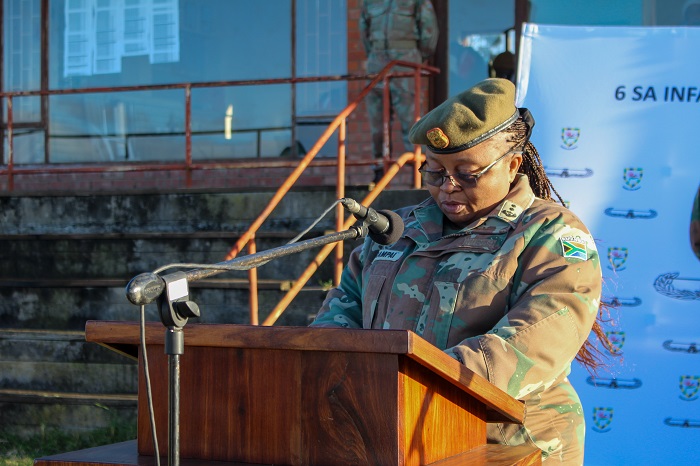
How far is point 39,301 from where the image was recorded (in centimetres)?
723

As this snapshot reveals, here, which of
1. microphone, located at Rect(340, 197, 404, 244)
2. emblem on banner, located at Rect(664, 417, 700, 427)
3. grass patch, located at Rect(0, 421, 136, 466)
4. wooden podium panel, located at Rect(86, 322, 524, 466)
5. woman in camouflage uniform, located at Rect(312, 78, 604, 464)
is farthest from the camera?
grass patch, located at Rect(0, 421, 136, 466)

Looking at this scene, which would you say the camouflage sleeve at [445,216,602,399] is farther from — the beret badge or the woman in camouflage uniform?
the beret badge

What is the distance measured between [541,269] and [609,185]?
2533 mm

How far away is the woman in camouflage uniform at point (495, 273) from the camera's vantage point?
246 cm

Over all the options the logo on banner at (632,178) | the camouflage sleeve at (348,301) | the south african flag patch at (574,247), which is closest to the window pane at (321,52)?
the logo on banner at (632,178)

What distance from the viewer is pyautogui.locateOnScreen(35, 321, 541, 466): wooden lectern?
1.93 meters

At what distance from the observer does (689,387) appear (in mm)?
4797

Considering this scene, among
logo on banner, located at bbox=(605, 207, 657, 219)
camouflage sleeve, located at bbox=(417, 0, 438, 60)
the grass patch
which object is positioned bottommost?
the grass patch

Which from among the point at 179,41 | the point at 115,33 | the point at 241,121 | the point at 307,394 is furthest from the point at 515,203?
the point at 115,33

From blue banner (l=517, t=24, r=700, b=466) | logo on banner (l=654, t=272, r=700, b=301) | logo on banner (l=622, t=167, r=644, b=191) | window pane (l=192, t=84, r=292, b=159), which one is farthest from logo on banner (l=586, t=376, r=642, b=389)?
window pane (l=192, t=84, r=292, b=159)

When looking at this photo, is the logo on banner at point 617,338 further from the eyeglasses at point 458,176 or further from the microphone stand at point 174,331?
the microphone stand at point 174,331

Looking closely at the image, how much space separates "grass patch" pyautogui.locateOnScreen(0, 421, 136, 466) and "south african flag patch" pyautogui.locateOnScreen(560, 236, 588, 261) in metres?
4.13

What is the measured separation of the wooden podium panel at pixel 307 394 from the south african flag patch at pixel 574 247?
0.54 m

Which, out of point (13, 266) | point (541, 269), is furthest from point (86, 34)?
point (541, 269)
